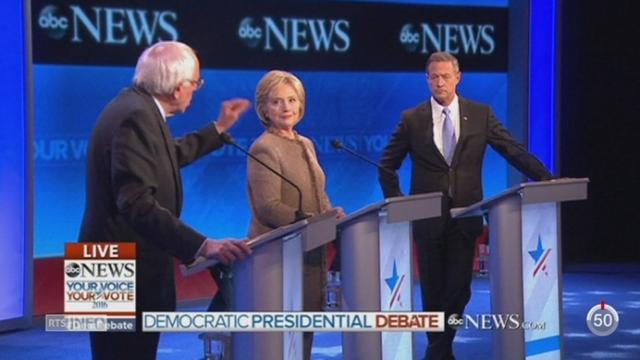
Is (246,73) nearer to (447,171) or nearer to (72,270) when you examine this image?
(447,171)

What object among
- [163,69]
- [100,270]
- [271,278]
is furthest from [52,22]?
[271,278]

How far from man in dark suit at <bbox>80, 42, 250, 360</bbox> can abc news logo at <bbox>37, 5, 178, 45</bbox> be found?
3.17 metres

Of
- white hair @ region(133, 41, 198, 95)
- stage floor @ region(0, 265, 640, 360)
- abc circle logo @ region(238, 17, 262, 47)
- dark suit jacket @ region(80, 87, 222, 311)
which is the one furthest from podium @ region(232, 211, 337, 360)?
abc circle logo @ region(238, 17, 262, 47)

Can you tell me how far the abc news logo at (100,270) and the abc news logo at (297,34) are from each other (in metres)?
3.22

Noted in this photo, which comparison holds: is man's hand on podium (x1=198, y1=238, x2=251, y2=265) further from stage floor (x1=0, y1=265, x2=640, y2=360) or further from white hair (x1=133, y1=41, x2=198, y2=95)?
stage floor (x1=0, y1=265, x2=640, y2=360)

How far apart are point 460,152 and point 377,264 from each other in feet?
3.57

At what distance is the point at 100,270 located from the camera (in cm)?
360

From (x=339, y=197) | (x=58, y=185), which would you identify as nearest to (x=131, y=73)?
(x=58, y=185)

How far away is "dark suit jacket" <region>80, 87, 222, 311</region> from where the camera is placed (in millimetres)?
2812

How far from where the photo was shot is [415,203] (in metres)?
→ 3.72

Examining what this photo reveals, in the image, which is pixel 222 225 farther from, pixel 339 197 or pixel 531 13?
pixel 531 13

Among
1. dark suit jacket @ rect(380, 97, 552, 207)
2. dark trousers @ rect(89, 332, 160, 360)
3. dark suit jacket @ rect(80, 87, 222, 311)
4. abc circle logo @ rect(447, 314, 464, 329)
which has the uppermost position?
dark suit jacket @ rect(380, 97, 552, 207)

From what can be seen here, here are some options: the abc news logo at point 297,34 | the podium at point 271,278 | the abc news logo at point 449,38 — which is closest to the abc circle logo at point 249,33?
the abc news logo at point 297,34

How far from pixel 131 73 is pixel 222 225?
43.1 inches
